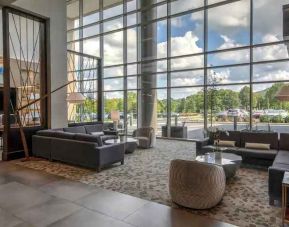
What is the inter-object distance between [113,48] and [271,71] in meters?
7.09

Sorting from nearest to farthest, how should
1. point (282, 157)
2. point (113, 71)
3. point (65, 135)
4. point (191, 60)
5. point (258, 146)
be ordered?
point (282, 157) < point (258, 146) < point (65, 135) < point (191, 60) < point (113, 71)

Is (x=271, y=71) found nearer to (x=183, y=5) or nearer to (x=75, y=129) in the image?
(x=183, y=5)

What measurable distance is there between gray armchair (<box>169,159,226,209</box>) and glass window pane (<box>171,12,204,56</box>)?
6631 mm

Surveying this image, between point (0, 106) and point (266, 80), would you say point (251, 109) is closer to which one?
point (266, 80)

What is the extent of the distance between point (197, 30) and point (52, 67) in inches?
218

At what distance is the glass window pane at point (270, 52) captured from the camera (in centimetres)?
744

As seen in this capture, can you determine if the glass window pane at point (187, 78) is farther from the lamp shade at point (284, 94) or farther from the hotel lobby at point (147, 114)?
the lamp shade at point (284, 94)

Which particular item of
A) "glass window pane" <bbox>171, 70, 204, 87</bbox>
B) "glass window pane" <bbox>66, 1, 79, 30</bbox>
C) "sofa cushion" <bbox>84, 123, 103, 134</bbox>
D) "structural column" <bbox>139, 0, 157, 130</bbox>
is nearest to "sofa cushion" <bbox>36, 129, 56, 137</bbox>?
"sofa cushion" <bbox>84, 123, 103, 134</bbox>

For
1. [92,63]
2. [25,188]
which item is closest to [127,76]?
[92,63]

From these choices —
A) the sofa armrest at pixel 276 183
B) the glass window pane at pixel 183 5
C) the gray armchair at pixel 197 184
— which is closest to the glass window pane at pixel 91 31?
the glass window pane at pixel 183 5

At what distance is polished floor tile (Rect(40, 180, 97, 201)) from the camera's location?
12.6 feet

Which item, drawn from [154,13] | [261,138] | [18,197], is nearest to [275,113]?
[261,138]

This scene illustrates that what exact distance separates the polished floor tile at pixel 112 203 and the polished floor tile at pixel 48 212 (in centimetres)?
21

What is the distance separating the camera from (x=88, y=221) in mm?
2996
